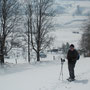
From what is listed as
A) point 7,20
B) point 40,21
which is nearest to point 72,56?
point 7,20

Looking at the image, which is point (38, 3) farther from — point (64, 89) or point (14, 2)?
point (64, 89)

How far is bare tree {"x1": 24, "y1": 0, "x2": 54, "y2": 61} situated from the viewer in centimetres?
2131

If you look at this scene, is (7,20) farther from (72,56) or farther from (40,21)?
(72,56)

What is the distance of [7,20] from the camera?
56.4 feet

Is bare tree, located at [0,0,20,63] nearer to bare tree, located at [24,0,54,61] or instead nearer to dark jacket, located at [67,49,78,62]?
bare tree, located at [24,0,54,61]

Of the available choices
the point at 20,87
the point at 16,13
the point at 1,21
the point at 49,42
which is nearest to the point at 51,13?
the point at 49,42

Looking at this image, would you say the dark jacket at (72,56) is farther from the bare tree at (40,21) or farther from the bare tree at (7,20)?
the bare tree at (40,21)

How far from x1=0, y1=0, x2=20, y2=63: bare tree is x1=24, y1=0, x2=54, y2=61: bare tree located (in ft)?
12.7

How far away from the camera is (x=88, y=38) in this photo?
34.4 meters

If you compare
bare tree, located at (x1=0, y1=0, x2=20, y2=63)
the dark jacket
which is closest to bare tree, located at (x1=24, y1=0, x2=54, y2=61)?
bare tree, located at (x1=0, y1=0, x2=20, y2=63)

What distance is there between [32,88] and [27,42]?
13.9 m

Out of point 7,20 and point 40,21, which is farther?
point 40,21

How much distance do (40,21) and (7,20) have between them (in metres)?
5.30

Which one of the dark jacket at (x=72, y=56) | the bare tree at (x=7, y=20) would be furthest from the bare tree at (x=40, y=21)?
the dark jacket at (x=72, y=56)
